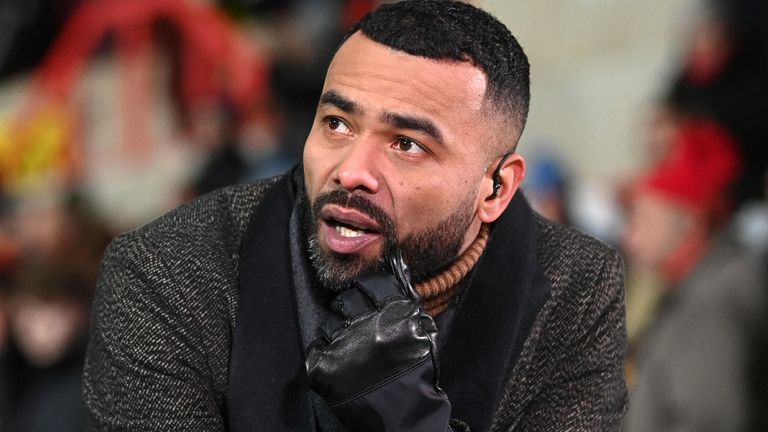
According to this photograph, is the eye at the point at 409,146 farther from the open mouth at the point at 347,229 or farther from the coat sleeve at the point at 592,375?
the coat sleeve at the point at 592,375

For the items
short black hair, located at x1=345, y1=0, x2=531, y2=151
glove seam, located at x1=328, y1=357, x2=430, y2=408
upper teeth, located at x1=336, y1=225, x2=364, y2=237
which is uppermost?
short black hair, located at x1=345, y1=0, x2=531, y2=151

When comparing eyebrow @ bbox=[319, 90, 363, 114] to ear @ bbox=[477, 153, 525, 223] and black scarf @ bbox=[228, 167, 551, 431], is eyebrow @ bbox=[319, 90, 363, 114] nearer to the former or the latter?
black scarf @ bbox=[228, 167, 551, 431]

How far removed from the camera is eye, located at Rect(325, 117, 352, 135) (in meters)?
3.01

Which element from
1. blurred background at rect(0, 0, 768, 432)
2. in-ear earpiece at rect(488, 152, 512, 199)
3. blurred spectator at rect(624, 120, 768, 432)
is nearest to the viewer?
in-ear earpiece at rect(488, 152, 512, 199)

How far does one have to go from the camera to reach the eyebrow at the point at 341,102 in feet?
9.70

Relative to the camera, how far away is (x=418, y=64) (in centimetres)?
293

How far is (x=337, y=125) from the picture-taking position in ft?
9.93

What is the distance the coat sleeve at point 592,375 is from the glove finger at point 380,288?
520 millimetres

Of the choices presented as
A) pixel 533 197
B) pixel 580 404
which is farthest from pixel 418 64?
pixel 533 197

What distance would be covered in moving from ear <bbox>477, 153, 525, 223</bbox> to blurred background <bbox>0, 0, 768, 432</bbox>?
201 centimetres

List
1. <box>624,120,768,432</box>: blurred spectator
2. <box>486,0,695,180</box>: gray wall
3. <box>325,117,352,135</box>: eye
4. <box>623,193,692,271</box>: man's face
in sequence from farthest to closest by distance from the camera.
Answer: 1. <box>486,0,695,180</box>: gray wall
2. <box>623,193,692,271</box>: man's face
3. <box>624,120,768,432</box>: blurred spectator
4. <box>325,117,352,135</box>: eye

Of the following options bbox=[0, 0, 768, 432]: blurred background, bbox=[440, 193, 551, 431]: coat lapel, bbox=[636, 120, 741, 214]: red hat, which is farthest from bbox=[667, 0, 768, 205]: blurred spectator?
bbox=[440, 193, 551, 431]: coat lapel

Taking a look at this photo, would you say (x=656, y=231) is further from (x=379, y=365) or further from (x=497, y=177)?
(x=379, y=365)

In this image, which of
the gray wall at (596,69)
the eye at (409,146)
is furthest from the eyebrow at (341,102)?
the gray wall at (596,69)
